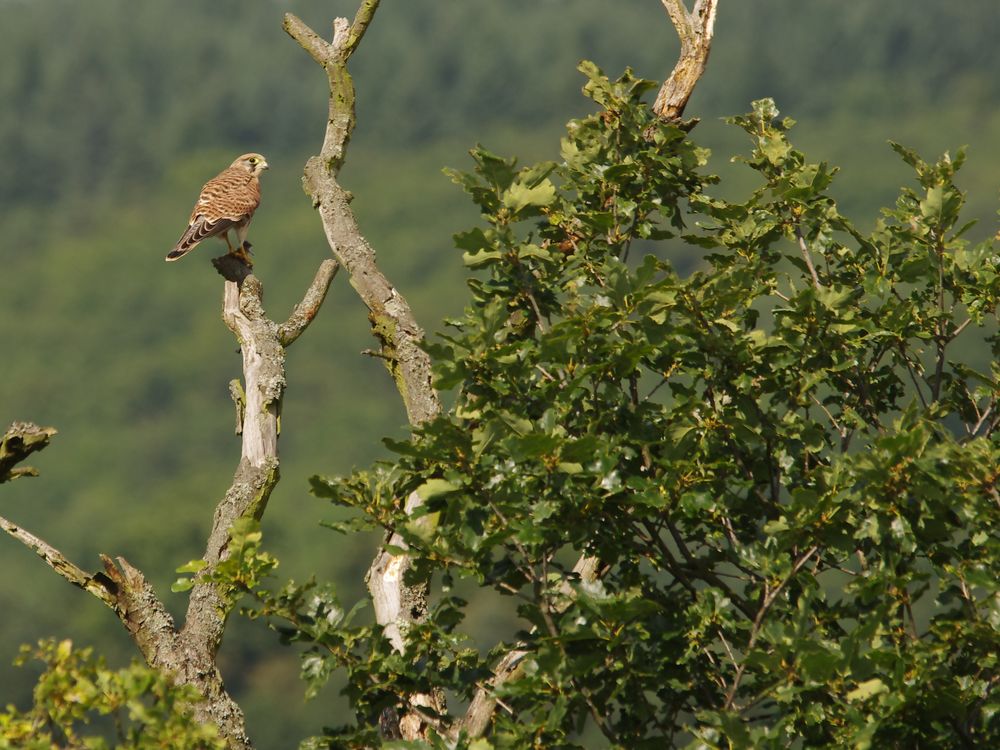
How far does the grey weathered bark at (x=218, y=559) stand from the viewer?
25.2 feet

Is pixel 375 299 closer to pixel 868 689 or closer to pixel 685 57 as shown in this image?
pixel 685 57

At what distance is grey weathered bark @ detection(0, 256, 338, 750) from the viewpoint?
768 centimetres

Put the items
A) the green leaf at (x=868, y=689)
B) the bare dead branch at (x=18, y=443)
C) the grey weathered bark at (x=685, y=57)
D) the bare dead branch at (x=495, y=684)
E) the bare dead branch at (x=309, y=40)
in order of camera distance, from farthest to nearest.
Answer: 1. the bare dead branch at (x=309, y=40)
2. the grey weathered bark at (x=685, y=57)
3. the bare dead branch at (x=18, y=443)
4. the bare dead branch at (x=495, y=684)
5. the green leaf at (x=868, y=689)

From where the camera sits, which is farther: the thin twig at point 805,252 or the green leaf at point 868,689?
the thin twig at point 805,252

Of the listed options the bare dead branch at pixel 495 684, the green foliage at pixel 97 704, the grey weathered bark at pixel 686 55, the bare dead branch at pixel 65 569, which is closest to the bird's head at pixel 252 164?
the grey weathered bark at pixel 686 55

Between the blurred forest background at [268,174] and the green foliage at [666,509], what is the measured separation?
53583 millimetres

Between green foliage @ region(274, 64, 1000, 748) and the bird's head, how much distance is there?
7730mm

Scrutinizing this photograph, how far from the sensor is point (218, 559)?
807cm

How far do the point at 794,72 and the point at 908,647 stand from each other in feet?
458

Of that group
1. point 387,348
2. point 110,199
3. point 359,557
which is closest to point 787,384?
point 387,348

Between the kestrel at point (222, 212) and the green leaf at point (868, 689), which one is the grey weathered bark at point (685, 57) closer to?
the green leaf at point (868, 689)

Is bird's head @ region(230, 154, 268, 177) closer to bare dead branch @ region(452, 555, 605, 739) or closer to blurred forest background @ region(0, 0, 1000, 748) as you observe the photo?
bare dead branch @ region(452, 555, 605, 739)

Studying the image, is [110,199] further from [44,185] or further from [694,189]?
[694,189]

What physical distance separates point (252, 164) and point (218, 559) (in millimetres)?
7379
